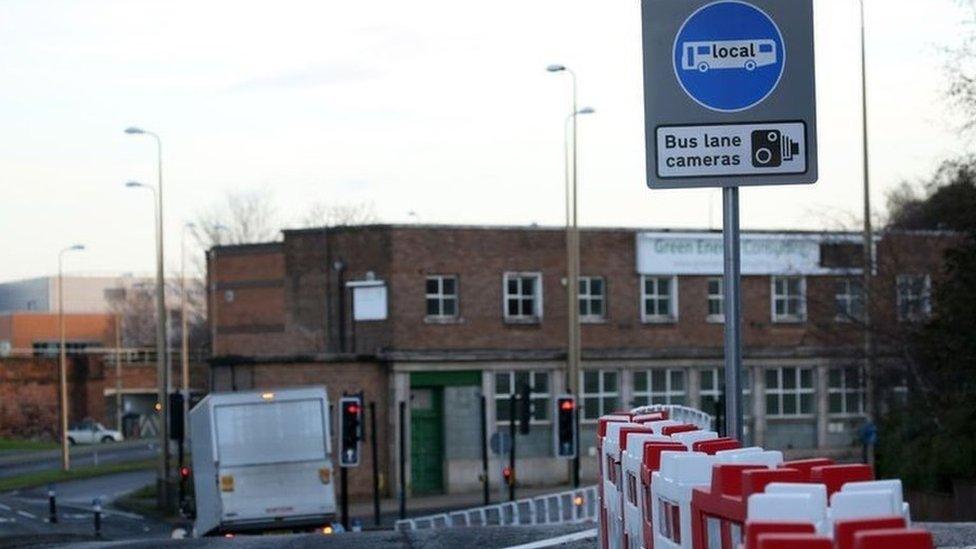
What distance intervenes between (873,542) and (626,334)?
54123 mm

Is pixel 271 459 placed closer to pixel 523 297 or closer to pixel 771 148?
pixel 771 148

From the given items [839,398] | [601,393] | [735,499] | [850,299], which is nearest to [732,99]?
[735,499]

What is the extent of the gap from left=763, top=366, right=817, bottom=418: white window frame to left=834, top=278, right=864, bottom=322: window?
731cm

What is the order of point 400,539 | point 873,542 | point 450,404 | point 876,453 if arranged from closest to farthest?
point 873,542, point 400,539, point 876,453, point 450,404

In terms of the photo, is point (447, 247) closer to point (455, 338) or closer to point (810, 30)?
point (455, 338)

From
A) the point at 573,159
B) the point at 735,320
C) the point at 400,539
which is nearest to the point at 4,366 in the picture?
the point at 573,159

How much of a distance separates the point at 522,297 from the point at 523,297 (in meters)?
0.03

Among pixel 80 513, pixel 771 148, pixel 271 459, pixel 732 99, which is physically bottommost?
pixel 80 513

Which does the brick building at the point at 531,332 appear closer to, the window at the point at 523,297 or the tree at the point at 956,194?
the window at the point at 523,297

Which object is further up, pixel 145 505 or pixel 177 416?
pixel 177 416

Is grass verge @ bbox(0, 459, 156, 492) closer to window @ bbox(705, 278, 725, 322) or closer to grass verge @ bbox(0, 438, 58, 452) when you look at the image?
grass verge @ bbox(0, 438, 58, 452)

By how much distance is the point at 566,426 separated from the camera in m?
42.1

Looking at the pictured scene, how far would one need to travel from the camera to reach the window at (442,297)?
55.7m

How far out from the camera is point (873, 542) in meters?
4.38
